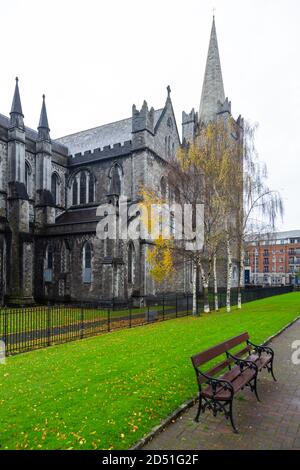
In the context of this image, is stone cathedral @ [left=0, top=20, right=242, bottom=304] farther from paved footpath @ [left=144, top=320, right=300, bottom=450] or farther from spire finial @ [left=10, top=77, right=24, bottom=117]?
paved footpath @ [left=144, top=320, right=300, bottom=450]

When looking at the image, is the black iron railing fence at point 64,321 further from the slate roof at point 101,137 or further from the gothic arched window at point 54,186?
the slate roof at point 101,137

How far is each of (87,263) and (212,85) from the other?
102 feet

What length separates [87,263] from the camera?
25531 mm

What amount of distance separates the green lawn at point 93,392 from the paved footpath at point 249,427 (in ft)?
1.28

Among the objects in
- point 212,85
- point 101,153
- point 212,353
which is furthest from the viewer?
point 212,85

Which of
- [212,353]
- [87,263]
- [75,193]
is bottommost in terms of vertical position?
[212,353]

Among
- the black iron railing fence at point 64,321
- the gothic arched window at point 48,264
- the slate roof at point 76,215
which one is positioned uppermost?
the slate roof at point 76,215

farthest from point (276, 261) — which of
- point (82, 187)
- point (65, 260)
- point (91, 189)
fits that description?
point (65, 260)

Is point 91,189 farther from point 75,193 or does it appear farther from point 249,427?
point 249,427

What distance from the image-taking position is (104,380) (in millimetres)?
6684

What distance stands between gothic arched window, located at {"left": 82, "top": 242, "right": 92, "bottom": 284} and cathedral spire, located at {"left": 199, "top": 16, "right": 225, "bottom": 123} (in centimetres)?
2468

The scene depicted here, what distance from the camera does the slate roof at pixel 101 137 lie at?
32062mm

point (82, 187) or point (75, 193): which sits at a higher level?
point (82, 187)

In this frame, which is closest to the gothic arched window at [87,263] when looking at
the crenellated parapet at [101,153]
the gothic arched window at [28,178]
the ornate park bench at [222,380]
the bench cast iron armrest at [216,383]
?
the gothic arched window at [28,178]
